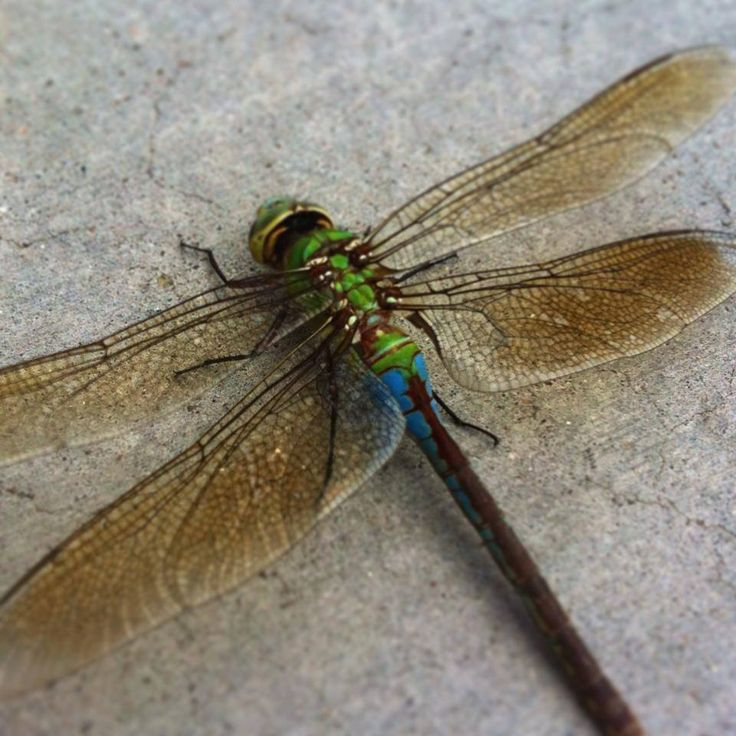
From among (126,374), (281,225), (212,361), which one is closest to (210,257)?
(281,225)

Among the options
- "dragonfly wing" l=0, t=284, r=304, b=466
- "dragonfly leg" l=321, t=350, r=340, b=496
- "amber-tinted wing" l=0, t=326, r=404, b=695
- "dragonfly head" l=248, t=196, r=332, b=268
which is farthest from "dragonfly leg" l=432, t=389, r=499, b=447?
"dragonfly head" l=248, t=196, r=332, b=268

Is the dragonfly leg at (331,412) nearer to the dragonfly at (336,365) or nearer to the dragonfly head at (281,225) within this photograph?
the dragonfly at (336,365)

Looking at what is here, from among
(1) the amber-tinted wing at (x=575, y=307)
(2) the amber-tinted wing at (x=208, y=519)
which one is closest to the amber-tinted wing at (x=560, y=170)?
(1) the amber-tinted wing at (x=575, y=307)

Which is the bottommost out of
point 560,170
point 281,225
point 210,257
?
point 560,170

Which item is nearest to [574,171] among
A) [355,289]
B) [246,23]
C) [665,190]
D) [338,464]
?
[665,190]

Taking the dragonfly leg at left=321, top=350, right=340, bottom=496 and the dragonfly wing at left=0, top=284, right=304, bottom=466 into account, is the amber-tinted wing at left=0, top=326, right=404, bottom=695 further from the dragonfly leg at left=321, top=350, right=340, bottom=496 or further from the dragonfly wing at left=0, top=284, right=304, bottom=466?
the dragonfly wing at left=0, top=284, right=304, bottom=466

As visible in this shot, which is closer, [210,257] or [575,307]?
[575,307]

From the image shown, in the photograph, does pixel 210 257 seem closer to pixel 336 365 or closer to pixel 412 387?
pixel 336 365
